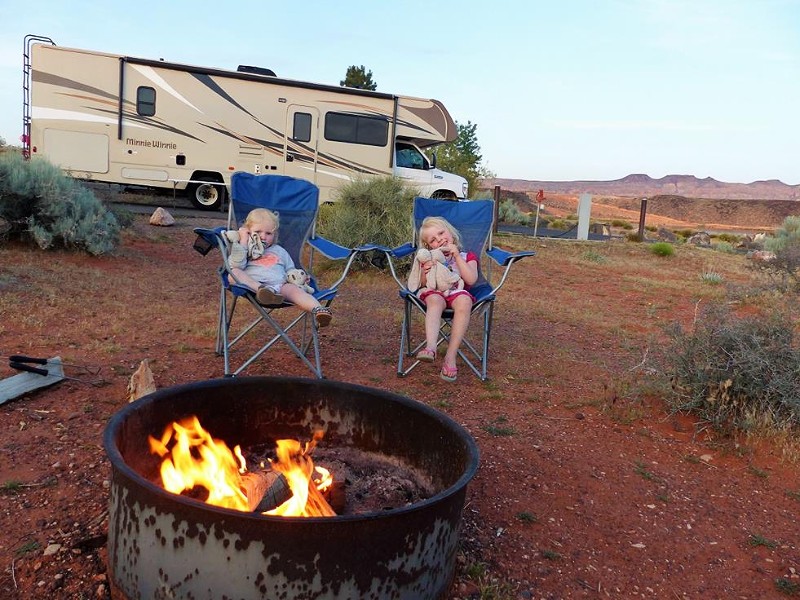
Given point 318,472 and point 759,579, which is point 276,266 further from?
point 759,579

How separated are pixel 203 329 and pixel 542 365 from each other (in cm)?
199

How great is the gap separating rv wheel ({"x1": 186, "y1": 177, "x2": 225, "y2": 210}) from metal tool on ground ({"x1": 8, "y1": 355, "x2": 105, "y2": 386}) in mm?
7881

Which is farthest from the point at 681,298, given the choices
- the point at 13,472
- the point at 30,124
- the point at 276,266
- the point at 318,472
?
the point at 30,124

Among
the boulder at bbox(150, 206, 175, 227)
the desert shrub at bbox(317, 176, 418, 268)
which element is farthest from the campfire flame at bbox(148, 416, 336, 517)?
the boulder at bbox(150, 206, 175, 227)

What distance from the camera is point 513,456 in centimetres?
253

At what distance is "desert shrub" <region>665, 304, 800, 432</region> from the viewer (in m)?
2.76

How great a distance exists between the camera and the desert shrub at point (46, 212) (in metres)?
5.72

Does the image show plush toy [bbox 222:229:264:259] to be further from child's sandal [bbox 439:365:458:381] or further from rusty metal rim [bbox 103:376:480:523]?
rusty metal rim [bbox 103:376:480:523]

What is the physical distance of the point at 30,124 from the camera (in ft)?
30.2

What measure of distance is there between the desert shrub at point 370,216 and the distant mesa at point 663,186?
74768 mm

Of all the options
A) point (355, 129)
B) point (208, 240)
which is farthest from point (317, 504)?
point (355, 129)

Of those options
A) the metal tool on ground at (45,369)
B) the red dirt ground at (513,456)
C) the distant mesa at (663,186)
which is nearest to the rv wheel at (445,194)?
the red dirt ground at (513,456)

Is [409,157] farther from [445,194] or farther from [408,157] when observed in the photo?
[445,194]

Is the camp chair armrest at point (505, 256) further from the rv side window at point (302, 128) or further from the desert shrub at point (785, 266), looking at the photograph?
the rv side window at point (302, 128)
